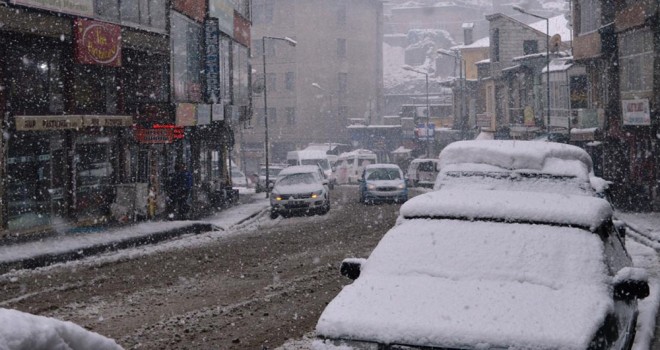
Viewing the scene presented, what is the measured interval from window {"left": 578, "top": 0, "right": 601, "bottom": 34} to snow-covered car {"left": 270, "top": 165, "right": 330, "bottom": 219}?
1673 centimetres

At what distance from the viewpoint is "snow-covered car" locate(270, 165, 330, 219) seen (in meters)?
27.8

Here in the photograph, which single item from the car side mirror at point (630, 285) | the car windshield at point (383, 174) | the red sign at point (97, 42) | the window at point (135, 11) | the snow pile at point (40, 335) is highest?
the window at point (135, 11)

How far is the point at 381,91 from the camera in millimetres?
91062

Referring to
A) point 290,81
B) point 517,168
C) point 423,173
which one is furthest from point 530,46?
point 517,168

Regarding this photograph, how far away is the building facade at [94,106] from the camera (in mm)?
20594

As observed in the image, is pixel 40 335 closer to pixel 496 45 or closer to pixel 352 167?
pixel 352 167

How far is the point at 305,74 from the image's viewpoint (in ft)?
274

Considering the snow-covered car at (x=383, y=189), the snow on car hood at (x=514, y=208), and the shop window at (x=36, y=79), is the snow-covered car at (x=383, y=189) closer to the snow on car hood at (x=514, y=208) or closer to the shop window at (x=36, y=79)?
the shop window at (x=36, y=79)

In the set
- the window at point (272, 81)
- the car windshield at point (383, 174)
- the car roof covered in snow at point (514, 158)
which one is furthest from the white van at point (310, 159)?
the car roof covered in snow at point (514, 158)

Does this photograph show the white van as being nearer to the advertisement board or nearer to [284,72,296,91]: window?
the advertisement board

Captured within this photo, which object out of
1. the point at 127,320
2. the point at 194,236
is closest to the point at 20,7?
the point at 194,236

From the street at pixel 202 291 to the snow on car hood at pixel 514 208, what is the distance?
280 cm

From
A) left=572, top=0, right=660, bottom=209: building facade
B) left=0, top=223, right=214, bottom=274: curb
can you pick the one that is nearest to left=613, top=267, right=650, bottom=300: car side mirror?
left=0, top=223, right=214, bottom=274: curb

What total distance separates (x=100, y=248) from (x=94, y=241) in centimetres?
68
